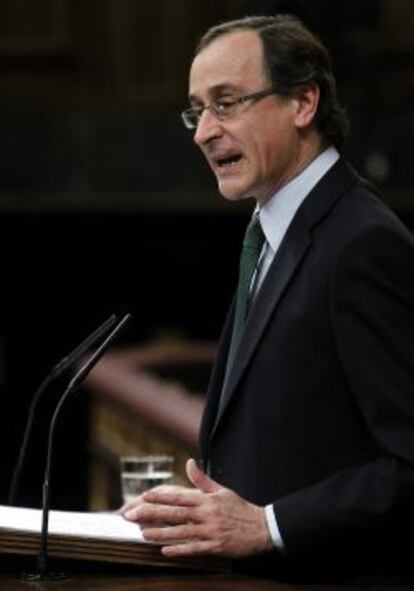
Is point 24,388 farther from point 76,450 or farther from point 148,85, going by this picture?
point 148,85

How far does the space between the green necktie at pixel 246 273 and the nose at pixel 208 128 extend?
0.14 meters

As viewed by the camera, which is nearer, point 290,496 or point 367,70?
point 290,496

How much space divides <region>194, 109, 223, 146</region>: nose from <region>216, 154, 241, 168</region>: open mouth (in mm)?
34

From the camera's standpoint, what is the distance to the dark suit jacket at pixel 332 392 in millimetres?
2146

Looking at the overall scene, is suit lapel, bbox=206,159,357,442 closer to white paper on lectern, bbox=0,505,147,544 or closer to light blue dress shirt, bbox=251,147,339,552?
light blue dress shirt, bbox=251,147,339,552

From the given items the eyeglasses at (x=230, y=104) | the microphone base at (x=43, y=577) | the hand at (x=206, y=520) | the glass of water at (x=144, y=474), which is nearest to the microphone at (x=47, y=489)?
the microphone base at (x=43, y=577)

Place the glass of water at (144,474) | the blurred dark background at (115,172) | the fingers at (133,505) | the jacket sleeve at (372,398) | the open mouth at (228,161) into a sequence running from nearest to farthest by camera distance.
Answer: the jacket sleeve at (372,398) < the fingers at (133,505) < the open mouth at (228,161) < the glass of water at (144,474) < the blurred dark background at (115,172)

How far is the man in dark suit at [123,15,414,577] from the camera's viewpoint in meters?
2.15

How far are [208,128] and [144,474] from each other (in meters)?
0.93

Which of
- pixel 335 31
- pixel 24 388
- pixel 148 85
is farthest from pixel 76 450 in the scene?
pixel 335 31

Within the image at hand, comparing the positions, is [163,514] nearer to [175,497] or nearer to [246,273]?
[175,497]

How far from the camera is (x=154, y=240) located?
758 cm

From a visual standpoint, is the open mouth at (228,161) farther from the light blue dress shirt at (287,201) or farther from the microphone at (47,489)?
the microphone at (47,489)

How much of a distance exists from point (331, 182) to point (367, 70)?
4.85 m
